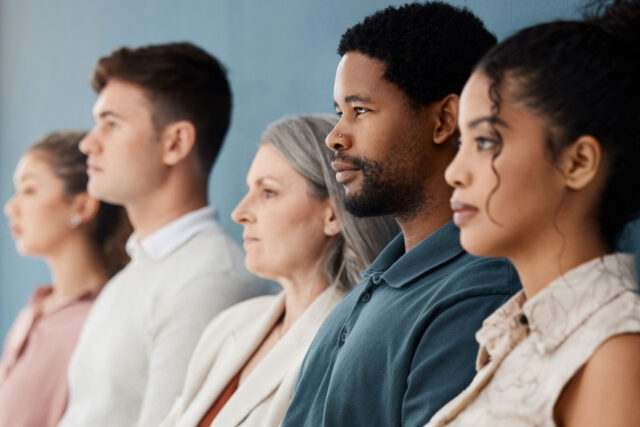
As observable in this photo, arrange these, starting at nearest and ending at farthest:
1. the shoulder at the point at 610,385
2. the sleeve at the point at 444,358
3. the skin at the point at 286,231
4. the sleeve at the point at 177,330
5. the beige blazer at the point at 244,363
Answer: the shoulder at the point at 610,385 < the sleeve at the point at 444,358 < the beige blazer at the point at 244,363 < the skin at the point at 286,231 < the sleeve at the point at 177,330

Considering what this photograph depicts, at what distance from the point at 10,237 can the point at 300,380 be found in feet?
10.7

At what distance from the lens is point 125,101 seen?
8.02ft

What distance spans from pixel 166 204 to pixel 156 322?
38 cm

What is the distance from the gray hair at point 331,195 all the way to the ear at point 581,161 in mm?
772

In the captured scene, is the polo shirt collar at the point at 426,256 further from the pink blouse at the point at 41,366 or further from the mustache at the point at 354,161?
the pink blouse at the point at 41,366

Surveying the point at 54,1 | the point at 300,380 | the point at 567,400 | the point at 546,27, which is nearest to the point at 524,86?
the point at 546,27

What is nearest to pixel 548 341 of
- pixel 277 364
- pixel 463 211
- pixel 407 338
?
pixel 463 211

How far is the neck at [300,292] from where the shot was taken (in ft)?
5.92

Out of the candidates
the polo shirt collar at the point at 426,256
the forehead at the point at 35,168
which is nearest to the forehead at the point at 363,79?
the polo shirt collar at the point at 426,256

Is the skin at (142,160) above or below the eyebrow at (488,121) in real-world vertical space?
below

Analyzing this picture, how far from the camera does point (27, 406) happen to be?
2.69 meters

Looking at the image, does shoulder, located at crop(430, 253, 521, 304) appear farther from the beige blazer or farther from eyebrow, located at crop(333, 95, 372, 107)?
the beige blazer

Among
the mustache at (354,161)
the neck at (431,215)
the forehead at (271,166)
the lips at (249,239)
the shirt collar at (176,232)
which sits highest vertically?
the mustache at (354,161)

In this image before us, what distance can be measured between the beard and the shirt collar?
107cm
